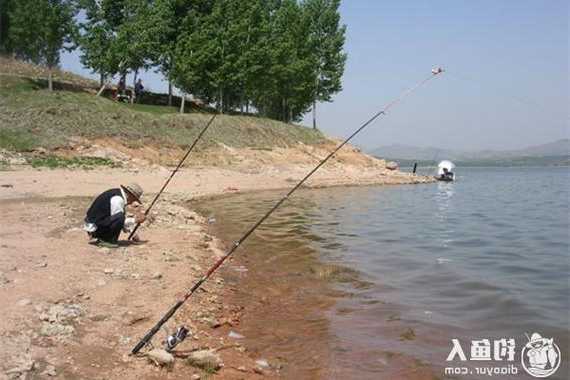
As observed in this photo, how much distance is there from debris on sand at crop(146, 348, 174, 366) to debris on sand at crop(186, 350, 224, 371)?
219 millimetres

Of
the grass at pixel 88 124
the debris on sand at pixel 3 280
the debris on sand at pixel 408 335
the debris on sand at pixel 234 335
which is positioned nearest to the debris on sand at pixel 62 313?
the debris on sand at pixel 3 280

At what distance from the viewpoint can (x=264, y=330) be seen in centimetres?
746

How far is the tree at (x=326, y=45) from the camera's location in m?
60.5

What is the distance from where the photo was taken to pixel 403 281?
10.7 metres

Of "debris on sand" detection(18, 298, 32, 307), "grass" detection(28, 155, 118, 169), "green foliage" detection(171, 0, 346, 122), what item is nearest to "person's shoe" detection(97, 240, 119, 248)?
"debris on sand" detection(18, 298, 32, 307)

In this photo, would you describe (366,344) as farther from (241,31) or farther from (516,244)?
(241,31)

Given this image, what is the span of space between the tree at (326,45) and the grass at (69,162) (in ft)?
117

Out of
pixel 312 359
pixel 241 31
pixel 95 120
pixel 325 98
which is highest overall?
pixel 241 31

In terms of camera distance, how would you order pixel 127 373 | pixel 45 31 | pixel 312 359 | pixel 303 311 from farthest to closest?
pixel 45 31, pixel 303 311, pixel 312 359, pixel 127 373

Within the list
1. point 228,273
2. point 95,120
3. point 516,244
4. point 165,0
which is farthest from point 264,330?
point 165,0

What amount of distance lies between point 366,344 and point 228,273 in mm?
3886

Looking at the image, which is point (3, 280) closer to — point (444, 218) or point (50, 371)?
point (50, 371)

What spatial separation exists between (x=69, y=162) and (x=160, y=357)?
21524 mm

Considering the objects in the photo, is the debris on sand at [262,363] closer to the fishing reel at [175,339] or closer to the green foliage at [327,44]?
the fishing reel at [175,339]
